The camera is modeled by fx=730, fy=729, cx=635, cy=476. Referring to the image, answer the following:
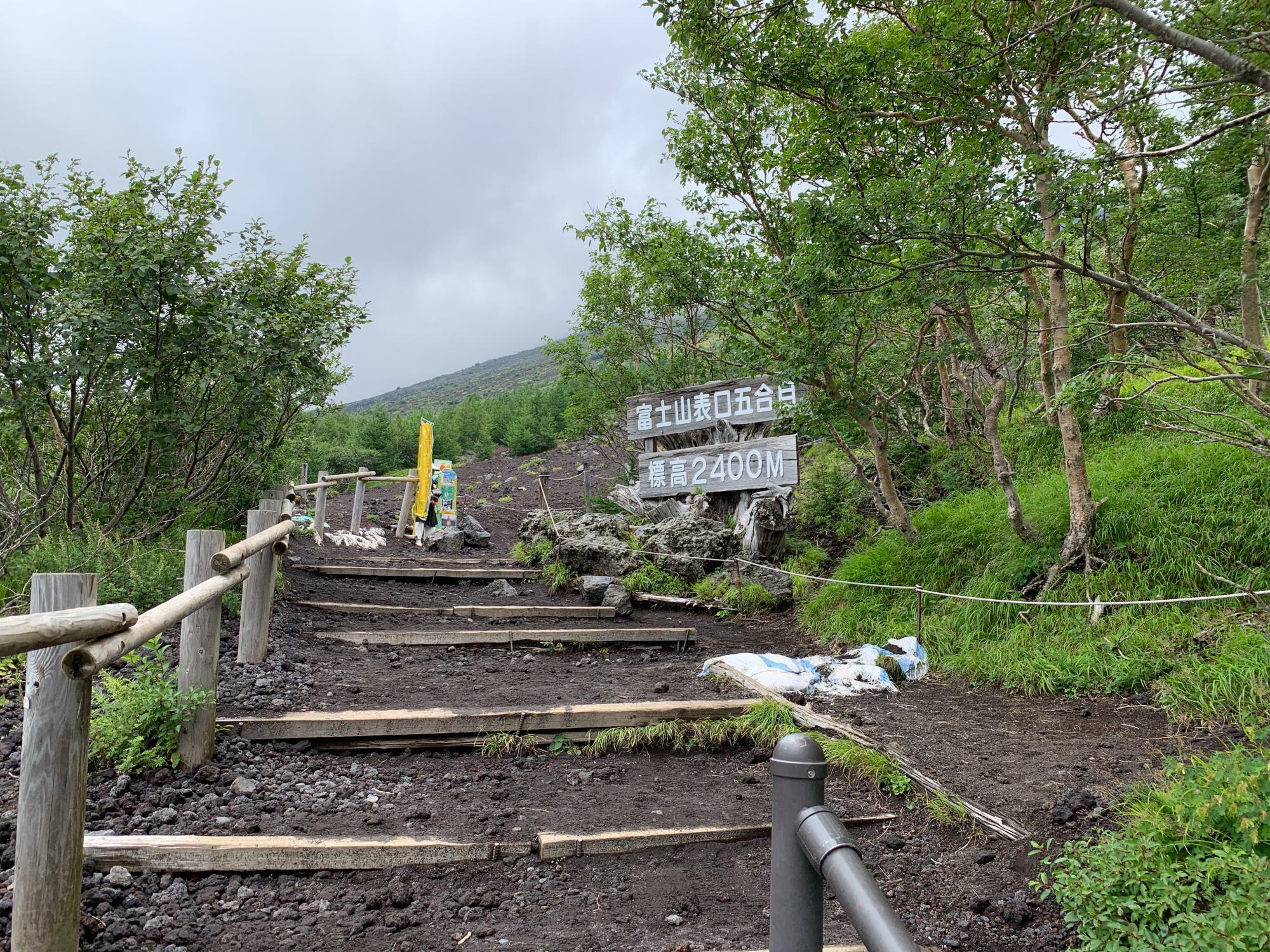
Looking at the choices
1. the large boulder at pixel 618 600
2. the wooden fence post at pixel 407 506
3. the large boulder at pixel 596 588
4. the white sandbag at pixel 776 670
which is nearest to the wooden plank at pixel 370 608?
the large boulder at pixel 596 588

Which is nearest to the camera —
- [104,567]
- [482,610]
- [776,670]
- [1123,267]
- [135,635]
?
[135,635]

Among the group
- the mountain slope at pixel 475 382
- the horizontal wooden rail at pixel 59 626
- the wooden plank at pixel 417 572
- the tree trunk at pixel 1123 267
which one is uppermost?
the mountain slope at pixel 475 382

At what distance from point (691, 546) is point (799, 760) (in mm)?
7527

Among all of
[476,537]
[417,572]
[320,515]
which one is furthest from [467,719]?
[476,537]

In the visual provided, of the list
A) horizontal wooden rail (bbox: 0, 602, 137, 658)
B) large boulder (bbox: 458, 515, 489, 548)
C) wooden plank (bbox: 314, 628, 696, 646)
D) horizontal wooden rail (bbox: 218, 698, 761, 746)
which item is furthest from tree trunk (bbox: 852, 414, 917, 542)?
large boulder (bbox: 458, 515, 489, 548)

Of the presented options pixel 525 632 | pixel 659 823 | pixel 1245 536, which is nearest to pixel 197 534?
pixel 659 823

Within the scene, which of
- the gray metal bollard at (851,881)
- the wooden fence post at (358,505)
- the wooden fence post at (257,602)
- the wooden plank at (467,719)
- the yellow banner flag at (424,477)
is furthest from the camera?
the yellow banner flag at (424,477)

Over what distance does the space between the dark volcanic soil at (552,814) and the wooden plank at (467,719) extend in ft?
0.34

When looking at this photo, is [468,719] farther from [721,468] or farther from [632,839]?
[721,468]

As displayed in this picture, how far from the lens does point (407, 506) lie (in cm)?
1380

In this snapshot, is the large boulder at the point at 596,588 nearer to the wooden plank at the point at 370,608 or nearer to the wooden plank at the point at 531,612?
the wooden plank at the point at 531,612

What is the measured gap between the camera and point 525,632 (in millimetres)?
6168

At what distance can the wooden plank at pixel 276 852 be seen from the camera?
2.59m

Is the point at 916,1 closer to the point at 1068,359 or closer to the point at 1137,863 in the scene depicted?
the point at 1068,359
